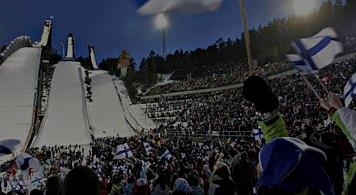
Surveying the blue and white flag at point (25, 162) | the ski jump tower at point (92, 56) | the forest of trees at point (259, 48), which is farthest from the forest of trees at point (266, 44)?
the blue and white flag at point (25, 162)

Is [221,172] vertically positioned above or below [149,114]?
below

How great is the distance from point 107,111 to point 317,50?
58.0 m

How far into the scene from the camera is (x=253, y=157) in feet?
25.3

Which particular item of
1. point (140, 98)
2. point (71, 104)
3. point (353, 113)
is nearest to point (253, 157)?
point (353, 113)

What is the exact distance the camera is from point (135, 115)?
62.3 meters

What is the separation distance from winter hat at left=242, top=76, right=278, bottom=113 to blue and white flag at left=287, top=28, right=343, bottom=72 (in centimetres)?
218

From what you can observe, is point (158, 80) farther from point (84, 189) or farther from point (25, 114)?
point (84, 189)

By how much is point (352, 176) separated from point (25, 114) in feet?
190

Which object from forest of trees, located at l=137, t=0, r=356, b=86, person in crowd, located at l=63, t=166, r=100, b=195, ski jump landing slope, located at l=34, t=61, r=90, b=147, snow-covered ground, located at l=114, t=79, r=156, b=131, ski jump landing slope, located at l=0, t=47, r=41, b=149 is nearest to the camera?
person in crowd, located at l=63, t=166, r=100, b=195

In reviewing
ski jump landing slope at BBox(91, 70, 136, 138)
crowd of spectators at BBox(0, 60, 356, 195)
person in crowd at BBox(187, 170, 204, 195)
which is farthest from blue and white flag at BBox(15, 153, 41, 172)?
ski jump landing slope at BBox(91, 70, 136, 138)

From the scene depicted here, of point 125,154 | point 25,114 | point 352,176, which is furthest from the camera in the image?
point 25,114

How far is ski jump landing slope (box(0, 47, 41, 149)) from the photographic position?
175 ft

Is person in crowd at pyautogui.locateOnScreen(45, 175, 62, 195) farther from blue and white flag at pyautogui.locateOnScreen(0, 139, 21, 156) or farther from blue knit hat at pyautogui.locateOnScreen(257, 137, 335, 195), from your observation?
blue and white flag at pyautogui.locateOnScreen(0, 139, 21, 156)

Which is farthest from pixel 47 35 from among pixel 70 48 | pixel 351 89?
pixel 351 89
